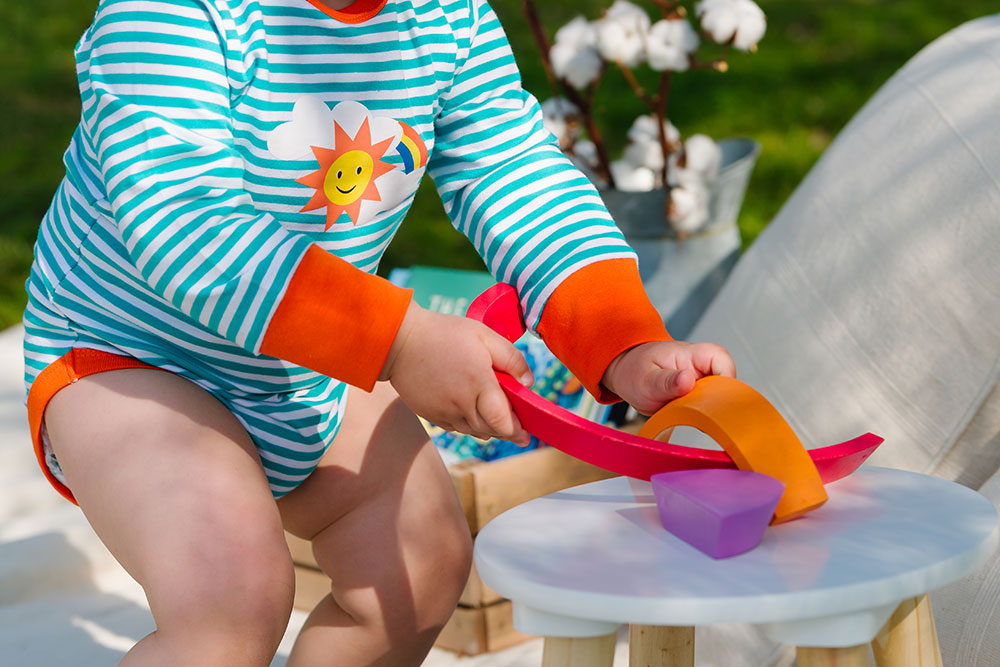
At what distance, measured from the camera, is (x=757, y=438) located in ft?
2.32

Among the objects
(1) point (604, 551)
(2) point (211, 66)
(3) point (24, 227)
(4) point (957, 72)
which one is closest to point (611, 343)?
(1) point (604, 551)

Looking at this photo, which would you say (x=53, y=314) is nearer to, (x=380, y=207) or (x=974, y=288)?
(x=380, y=207)

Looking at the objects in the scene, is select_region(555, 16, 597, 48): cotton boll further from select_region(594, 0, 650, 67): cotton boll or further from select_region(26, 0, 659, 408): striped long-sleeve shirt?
select_region(26, 0, 659, 408): striped long-sleeve shirt

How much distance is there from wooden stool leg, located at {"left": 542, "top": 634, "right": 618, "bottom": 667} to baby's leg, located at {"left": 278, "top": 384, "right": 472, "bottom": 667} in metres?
0.32

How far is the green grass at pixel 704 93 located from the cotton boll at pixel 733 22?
87cm

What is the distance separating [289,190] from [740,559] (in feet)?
1.41

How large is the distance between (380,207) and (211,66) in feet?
0.61

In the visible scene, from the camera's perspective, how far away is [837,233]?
1.26 metres

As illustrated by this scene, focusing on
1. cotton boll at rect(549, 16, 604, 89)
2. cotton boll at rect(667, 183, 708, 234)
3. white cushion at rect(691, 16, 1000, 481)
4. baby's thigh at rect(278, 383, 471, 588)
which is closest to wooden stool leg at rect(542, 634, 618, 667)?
baby's thigh at rect(278, 383, 471, 588)

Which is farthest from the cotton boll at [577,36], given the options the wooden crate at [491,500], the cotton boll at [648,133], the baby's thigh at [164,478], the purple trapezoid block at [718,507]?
the purple trapezoid block at [718,507]

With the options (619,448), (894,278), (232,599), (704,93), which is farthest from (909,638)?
(704,93)

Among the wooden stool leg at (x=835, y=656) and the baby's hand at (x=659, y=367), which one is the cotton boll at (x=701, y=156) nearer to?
the baby's hand at (x=659, y=367)

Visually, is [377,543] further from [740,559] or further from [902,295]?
[902,295]

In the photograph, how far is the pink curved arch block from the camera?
0.71 meters
